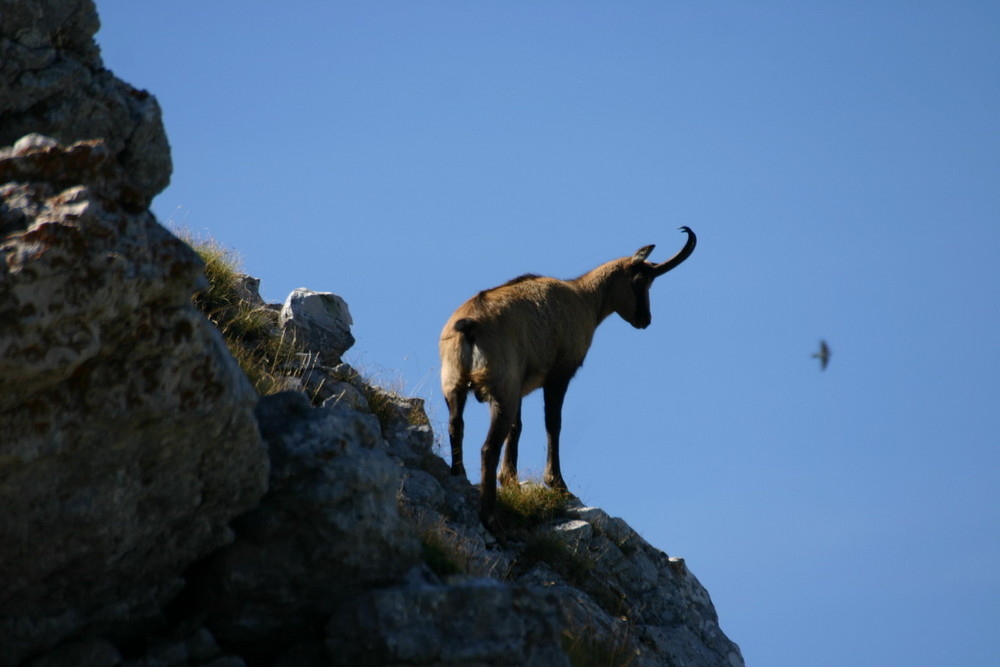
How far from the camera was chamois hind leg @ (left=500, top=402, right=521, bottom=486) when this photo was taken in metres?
13.0

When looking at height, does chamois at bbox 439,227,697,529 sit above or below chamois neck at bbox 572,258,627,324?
below

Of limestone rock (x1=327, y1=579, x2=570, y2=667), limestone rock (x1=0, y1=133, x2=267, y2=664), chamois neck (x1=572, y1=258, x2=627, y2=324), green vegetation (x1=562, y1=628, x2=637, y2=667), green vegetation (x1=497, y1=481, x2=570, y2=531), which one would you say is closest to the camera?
limestone rock (x1=0, y1=133, x2=267, y2=664)

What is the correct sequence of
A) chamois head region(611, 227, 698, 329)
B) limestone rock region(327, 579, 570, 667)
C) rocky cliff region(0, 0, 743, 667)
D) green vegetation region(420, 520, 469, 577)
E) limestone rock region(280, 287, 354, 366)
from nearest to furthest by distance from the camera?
rocky cliff region(0, 0, 743, 667), limestone rock region(327, 579, 570, 667), green vegetation region(420, 520, 469, 577), limestone rock region(280, 287, 354, 366), chamois head region(611, 227, 698, 329)

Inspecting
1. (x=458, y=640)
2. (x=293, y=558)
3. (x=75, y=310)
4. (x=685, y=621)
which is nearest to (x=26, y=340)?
(x=75, y=310)

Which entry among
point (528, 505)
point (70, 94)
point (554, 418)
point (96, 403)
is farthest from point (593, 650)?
point (70, 94)

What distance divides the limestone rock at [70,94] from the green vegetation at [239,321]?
5095 millimetres

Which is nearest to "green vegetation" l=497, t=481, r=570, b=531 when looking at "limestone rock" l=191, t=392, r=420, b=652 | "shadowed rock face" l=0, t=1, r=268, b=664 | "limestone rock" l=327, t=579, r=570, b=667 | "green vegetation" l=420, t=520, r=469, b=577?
"green vegetation" l=420, t=520, r=469, b=577

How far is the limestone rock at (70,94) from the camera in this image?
19.2 ft

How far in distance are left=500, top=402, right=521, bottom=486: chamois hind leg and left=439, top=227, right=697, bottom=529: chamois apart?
0.01 metres

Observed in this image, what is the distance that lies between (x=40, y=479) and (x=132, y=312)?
77cm

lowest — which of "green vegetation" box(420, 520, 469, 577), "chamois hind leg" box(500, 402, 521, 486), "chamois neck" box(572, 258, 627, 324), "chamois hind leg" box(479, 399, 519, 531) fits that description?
"green vegetation" box(420, 520, 469, 577)

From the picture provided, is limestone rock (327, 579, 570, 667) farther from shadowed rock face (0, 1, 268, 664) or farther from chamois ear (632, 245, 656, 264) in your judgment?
chamois ear (632, 245, 656, 264)

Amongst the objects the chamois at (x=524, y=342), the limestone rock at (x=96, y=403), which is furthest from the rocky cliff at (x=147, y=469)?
the chamois at (x=524, y=342)

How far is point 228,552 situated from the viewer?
588 cm
